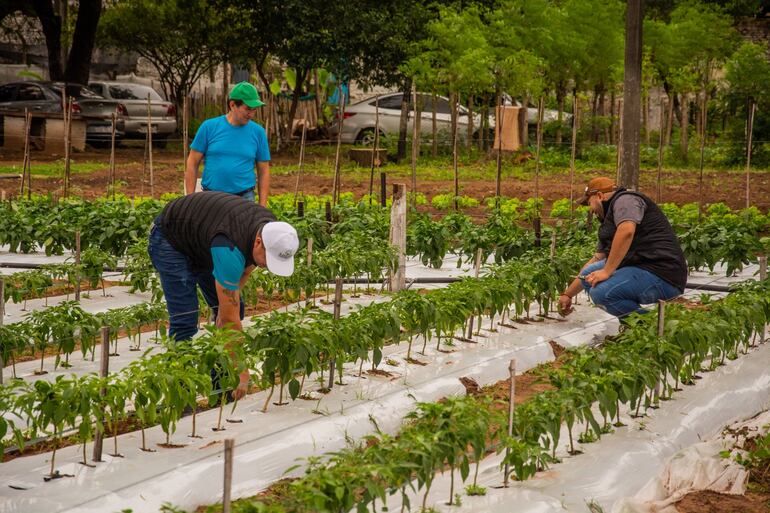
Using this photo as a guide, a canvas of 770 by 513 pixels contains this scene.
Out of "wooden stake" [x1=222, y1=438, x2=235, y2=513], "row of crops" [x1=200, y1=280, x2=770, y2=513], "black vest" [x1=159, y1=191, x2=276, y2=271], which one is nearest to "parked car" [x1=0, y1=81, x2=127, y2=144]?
"black vest" [x1=159, y1=191, x2=276, y2=271]

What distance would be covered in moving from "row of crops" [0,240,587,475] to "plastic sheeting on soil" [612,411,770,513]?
1591 millimetres

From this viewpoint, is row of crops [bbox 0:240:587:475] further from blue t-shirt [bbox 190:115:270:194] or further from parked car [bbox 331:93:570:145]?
parked car [bbox 331:93:570:145]

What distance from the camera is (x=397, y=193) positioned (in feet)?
27.2

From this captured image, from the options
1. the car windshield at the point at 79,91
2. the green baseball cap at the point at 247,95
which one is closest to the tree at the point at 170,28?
the car windshield at the point at 79,91

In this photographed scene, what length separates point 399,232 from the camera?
8297 mm

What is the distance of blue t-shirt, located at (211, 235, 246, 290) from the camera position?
497cm

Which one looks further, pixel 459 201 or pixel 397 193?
pixel 459 201

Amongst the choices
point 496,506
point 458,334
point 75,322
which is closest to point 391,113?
point 458,334

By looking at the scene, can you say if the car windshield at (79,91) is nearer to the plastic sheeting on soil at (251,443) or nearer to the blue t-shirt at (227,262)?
the plastic sheeting on soil at (251,443)

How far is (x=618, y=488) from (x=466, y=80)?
13396mm

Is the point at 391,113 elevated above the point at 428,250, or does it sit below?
above

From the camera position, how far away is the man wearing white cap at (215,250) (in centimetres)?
479

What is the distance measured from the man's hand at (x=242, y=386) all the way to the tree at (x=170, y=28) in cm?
1714

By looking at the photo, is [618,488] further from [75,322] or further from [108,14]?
[108,14]
